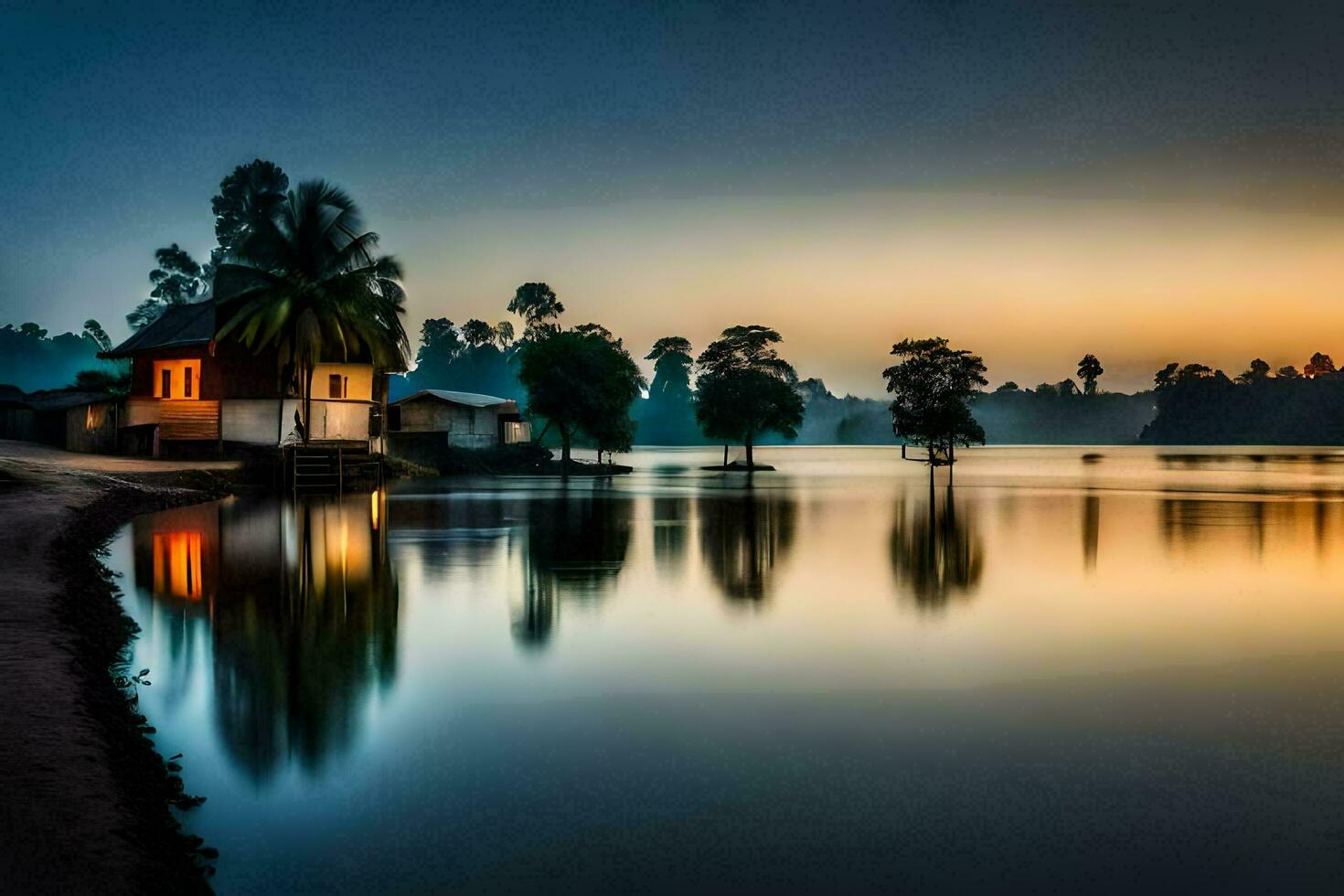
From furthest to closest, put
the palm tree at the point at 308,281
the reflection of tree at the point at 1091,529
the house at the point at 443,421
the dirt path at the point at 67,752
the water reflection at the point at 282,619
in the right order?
the house at the point at 443,421, the palm tree at the point at 308,281, the reflection of tree at the point at 1091,529, the water reflection at the point at 282,619, the dirt path at the point at 67,752

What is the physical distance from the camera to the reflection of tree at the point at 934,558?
54.4 ft

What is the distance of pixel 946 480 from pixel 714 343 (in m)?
27.5

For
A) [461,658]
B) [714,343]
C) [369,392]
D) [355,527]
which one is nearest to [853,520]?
[355,527]

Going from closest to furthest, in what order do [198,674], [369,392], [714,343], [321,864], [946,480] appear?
[321,864], [198,674], [369,392], [946,480], [714,343]

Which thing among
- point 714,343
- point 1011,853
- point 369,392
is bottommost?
point 1011,853

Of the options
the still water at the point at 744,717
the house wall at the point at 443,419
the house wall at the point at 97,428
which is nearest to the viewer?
the still water at the point at 744,717

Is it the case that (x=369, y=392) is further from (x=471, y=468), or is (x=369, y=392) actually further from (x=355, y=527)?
(x=355, y=527)

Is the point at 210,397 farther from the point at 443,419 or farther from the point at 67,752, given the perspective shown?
the point at 67,752

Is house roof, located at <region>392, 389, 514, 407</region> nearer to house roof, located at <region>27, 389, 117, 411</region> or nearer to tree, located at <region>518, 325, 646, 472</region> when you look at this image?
tree, located at <region>518, 325, 646, 472</region>

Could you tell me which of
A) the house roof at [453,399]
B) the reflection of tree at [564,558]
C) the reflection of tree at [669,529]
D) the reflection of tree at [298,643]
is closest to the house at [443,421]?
the house roof at [453,399]

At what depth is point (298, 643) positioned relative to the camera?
37.8 ft

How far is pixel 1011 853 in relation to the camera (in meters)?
5.90

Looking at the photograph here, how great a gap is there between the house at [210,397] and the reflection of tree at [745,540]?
20287mm

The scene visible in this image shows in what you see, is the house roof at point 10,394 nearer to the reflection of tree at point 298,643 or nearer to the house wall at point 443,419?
the house wall at point 443,419
